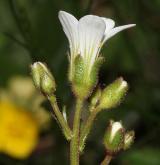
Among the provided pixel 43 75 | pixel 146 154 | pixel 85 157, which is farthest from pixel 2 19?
pixel 43 75

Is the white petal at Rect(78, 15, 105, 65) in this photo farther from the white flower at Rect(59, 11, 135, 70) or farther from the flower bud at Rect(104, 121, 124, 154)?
the flower bud at Rect(104, 121, 124, 154)

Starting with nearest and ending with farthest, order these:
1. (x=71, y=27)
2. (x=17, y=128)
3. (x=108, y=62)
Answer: (x=71, y=27)
(x=17, y=128)
(x=108, y=62)

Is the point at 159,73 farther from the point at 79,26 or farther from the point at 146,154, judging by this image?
the point at 79,26

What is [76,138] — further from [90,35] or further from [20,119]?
[20,119]

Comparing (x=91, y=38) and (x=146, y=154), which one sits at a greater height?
(x=91, y=38)

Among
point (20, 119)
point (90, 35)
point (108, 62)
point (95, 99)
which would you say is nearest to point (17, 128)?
point (20, 119)

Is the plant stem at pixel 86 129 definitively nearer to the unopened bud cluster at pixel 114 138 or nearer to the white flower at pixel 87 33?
the unopened bud cluster at pixel 114 138
